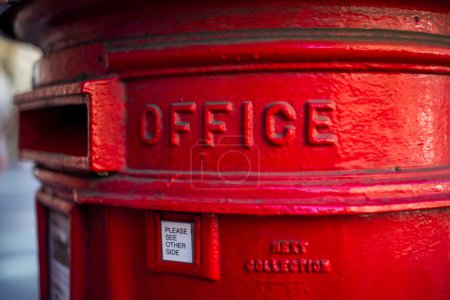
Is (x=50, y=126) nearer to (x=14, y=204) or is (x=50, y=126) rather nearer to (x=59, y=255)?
(x=59, y=255)

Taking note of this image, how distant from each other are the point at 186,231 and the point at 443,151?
0.86m

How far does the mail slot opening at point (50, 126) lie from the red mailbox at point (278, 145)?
1.75 ft

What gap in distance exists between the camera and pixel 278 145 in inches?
52.4

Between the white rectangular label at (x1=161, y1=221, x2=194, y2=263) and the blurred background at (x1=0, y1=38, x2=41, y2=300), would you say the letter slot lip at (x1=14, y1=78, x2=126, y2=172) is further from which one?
the blurred background at (x1=0, y1=38, x2=41, y2=300)

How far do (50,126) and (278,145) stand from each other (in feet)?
4.11

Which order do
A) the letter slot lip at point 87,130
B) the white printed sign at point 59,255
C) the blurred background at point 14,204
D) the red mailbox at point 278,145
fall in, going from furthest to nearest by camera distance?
the blurred background at point 14,204 < the white printed sign at point 59,255 < the letter slot lip at point 87,130 < the red mailbox at point 278,145

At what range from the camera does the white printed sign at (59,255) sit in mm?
1882

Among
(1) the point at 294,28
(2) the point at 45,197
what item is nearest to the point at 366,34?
(1) the point at 294,28

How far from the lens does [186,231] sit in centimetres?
139

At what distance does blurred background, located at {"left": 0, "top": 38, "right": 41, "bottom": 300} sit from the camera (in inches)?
152

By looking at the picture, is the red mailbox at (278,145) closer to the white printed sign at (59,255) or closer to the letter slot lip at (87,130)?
the letter slot lip at (87,130)

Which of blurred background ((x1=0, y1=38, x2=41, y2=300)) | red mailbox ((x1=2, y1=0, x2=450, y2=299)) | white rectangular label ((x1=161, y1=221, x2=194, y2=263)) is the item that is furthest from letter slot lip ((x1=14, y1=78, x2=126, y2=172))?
blurred background ((x1=0, y1=38, x2=41, y2=300))

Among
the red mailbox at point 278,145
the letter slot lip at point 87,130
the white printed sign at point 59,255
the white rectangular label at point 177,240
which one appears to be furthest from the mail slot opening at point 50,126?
the white rectangular label at point 177,240

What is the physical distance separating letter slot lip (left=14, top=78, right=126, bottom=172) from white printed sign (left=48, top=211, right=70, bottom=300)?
0.30 m
